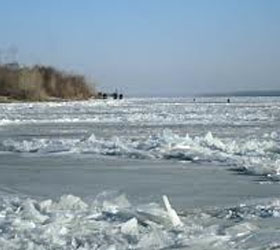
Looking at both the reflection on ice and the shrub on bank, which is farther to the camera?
the shrub on bank

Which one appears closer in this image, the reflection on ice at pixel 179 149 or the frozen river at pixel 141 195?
the frozen river at pixel 141 195

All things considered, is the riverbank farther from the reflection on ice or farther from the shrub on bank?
the reflection on ice

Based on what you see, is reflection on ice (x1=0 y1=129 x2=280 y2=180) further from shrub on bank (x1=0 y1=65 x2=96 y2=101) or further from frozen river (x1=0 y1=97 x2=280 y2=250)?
shrub on bank (x1=0 y1=65 x2=96 y2=101)

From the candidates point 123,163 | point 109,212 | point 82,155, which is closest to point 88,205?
point 109,212

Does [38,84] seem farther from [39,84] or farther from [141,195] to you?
[141,195]

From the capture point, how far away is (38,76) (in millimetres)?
98375

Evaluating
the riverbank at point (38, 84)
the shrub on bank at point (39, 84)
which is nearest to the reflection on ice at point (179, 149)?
the riverbank at point (38, 84)

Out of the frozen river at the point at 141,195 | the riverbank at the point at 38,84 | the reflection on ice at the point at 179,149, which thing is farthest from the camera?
the riverbank at the point at 38,84

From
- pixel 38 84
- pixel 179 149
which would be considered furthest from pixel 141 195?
pixel 38 84

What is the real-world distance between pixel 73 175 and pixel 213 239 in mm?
5662

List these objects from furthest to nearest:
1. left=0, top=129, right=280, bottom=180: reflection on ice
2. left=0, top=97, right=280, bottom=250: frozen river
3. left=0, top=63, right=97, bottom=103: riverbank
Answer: left=0, top=63, right=97, bottom=103: riverbank
left=0, top=129, right=280, bottom=180: reflection on ice
left=0, top=97, right=280, bottom=250: frozen river

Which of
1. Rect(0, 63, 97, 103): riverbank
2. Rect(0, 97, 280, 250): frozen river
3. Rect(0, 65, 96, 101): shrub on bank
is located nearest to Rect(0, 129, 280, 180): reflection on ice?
Rect(0, 97, 280, 250): frozen river

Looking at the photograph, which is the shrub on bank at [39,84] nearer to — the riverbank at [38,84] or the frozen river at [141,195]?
the riverbank at [38,84]

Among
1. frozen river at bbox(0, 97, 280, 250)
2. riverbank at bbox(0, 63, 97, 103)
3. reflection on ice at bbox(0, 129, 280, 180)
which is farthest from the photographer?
riverbank at bbox(0, 63, 97, 103)
